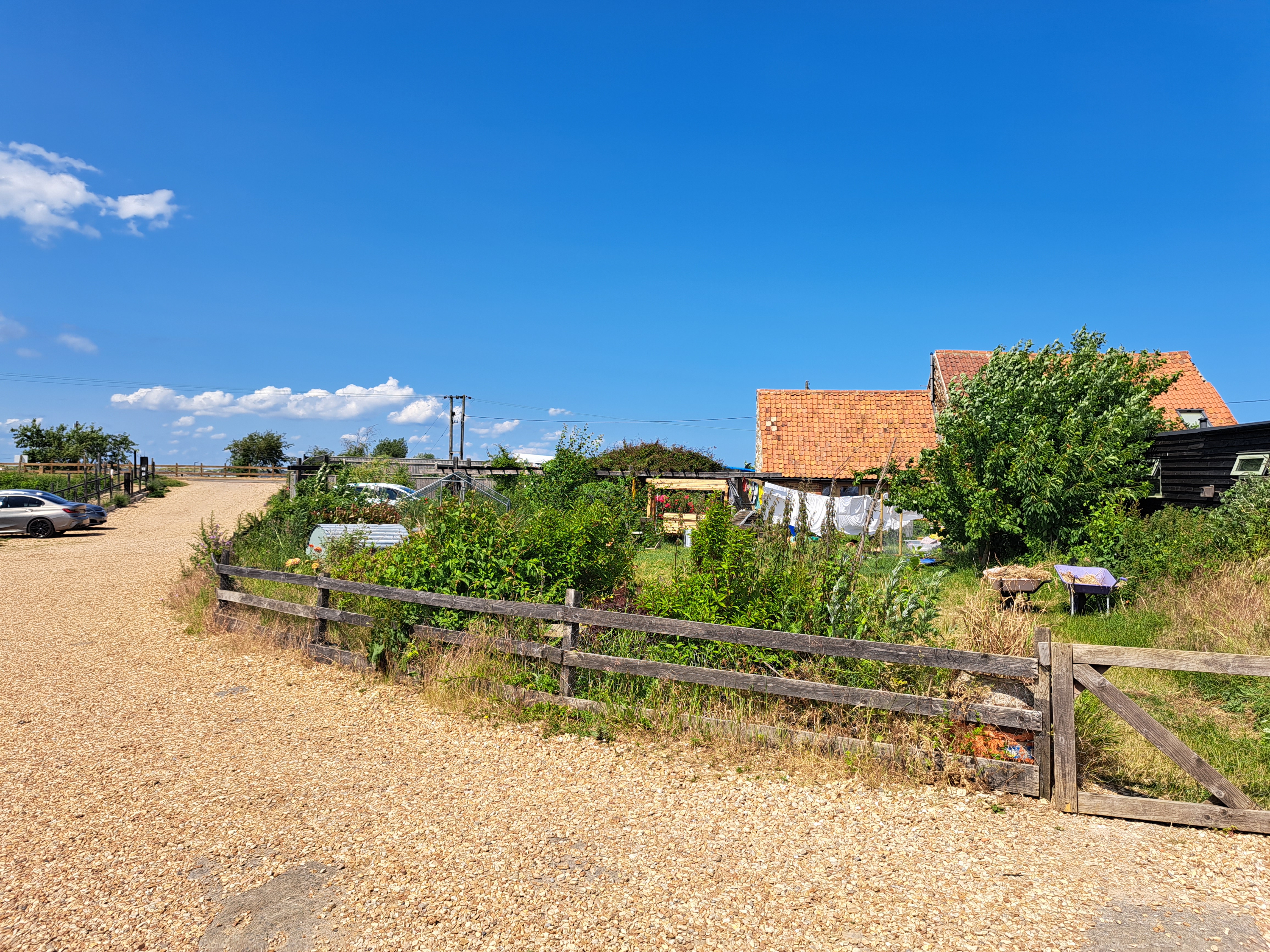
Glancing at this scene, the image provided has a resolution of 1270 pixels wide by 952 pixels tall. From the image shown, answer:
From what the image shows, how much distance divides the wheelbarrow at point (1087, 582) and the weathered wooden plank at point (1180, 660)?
6451 millimetres

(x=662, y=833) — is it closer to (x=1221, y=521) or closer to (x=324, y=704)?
(x=324, y=704)

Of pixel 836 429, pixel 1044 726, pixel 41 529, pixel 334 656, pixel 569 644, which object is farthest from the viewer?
pixel 836 429

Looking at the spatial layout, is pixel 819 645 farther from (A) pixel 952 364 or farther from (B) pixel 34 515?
(A) pixel 952 364

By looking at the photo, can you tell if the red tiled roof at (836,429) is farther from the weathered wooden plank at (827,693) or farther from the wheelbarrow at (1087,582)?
the weathered wooden plank at (827,693)

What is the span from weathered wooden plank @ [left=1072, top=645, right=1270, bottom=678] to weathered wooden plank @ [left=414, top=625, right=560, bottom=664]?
4301mm

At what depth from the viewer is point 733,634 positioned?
6031 millimetres

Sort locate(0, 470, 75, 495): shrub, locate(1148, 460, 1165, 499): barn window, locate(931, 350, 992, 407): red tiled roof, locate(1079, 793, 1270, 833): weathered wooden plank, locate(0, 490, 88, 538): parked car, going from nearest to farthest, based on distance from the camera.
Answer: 1. locate(1079, 793, 1270, 833): weathered wooden plank
2. locate(1148, 460, 1165, 499): barn window
3. locate(0, 490, 88, 538): parked car
4. locate(931, 350, 992, 407): red tiled roof
5. locate(0, 470, 75, 495): shrub

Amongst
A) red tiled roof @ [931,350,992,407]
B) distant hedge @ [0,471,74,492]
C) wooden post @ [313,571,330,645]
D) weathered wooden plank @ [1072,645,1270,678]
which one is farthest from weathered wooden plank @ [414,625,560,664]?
distant hedge @ [0,471,74,492]

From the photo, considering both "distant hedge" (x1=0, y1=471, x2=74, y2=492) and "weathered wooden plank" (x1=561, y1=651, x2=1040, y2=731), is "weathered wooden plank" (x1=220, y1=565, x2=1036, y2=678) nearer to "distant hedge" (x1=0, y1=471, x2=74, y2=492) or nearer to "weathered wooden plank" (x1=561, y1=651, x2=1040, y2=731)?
"weathered wooden plank" (x1=561, y1=651, x2=1040, y2=731)

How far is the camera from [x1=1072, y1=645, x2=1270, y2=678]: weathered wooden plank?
15.6 feet

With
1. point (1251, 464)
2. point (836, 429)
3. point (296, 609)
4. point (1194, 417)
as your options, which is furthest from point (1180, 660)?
A: point (836, 429)

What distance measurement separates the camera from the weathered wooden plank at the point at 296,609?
8391mm

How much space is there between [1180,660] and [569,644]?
15.3ft

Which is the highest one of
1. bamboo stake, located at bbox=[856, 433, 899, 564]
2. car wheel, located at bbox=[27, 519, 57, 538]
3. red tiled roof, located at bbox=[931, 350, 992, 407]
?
red tiled roof, located at bbox=[931, 350, 992, 407]
